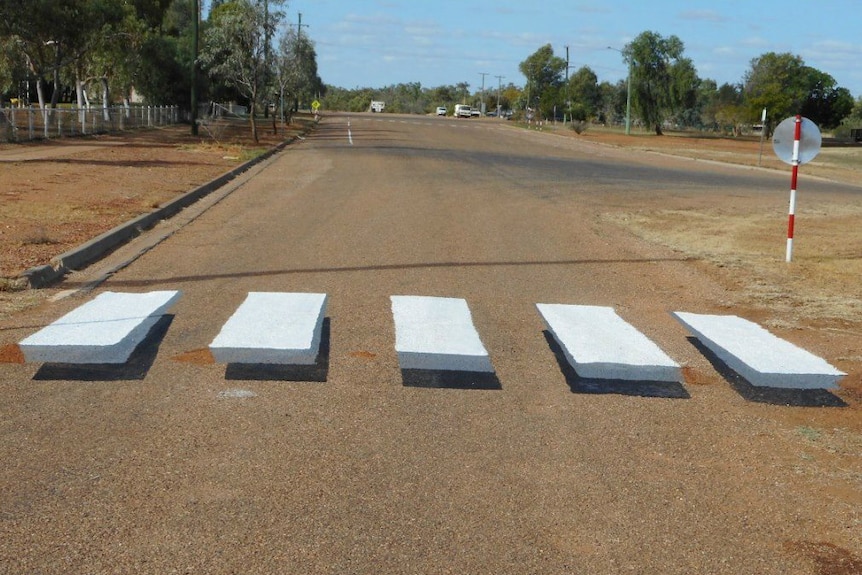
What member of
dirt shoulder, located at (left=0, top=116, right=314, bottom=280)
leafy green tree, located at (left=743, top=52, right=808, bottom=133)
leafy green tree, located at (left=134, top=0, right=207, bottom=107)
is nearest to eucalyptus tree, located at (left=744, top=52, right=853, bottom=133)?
leafy green tree, located at (left=743, top=52, right=808, bottom=133)

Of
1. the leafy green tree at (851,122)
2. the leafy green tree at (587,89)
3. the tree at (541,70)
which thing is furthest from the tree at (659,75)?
the tree at (541,70)

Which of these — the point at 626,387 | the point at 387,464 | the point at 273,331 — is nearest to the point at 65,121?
the point at 273,331

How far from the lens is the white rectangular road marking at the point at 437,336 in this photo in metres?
7.46

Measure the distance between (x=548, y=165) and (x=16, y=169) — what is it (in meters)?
17.3

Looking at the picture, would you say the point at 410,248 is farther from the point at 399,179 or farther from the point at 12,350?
the point at 399,179

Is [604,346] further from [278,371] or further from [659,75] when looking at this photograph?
[659,75]

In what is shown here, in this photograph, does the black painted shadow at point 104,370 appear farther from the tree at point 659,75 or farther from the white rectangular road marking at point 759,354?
the tree at point 659,75

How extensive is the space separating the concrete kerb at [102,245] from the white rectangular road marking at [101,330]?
89 cm

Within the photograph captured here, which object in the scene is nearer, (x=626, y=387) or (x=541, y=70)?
(x=626, y=387)

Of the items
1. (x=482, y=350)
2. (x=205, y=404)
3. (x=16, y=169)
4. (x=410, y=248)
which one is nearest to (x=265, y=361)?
(x=205, y=404)

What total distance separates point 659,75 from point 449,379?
286 feet

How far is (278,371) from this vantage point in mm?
7105

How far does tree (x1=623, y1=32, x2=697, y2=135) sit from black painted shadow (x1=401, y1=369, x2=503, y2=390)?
276 feet

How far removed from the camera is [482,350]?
781 cm
